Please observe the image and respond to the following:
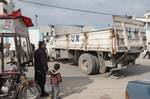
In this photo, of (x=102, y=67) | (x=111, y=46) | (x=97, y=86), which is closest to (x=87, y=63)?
(x=102, y=67)

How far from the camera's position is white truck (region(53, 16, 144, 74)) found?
51.0ft

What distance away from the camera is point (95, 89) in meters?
12.6

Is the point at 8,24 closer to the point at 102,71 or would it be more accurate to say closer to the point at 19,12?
the point at 19,12

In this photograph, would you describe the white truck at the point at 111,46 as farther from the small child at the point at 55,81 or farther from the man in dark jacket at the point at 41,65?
the small child at the point at 55,81

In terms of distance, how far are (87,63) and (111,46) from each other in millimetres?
2305

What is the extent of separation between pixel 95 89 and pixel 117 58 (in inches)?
151

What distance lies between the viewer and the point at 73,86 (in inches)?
520

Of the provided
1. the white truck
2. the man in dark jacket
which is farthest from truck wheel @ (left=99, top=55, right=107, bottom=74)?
the man in dark jacket

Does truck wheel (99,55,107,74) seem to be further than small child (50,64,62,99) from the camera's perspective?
Yes

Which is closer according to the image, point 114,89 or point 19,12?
point 19,12

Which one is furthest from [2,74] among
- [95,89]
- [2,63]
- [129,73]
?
[129,73]

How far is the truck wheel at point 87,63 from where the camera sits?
16.9 metres

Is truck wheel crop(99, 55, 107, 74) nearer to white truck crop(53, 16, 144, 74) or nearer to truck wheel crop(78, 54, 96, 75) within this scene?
white truck crop(53, 16, 144, 74)

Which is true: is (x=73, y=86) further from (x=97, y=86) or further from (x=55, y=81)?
(x=55, y=81)
